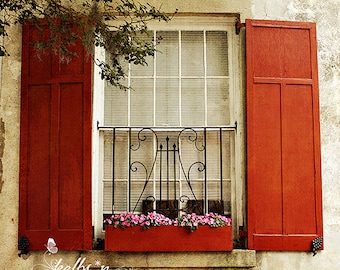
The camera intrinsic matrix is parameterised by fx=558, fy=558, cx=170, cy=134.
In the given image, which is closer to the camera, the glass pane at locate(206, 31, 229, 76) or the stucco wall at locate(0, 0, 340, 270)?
the stucco wall at locate(0, 0, 340, 270)

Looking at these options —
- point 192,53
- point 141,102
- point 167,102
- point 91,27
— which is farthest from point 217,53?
point 91,27

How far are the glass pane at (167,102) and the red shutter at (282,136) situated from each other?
73cm

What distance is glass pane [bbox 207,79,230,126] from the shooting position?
5520mm

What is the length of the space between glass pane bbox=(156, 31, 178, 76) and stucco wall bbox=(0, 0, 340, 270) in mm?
289

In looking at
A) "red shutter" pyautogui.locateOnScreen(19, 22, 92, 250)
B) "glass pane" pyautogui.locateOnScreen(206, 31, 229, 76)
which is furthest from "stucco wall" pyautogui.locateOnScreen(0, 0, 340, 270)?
"glass pane" pyautogui.locateOnScreen(206, 31, 229, 76)

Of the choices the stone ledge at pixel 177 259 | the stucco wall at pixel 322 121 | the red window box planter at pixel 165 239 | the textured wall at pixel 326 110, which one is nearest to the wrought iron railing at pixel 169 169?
the red window box planter at pixel 165 239

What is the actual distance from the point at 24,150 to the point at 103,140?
30.0 inches

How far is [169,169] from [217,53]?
1262 mm

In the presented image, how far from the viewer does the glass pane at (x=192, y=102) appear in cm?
551

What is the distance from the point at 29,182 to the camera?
17.2 feet

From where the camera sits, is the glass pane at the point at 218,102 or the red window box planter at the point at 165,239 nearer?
the red window box planter at the point at 165,239

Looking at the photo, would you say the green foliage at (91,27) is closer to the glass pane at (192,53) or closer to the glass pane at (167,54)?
the glass pane at (167,54)

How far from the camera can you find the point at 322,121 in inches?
213

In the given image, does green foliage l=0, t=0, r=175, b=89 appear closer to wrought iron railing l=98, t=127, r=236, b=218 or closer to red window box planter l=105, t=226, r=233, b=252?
wrought iron railing l=98, t=127, r=236, b=218
